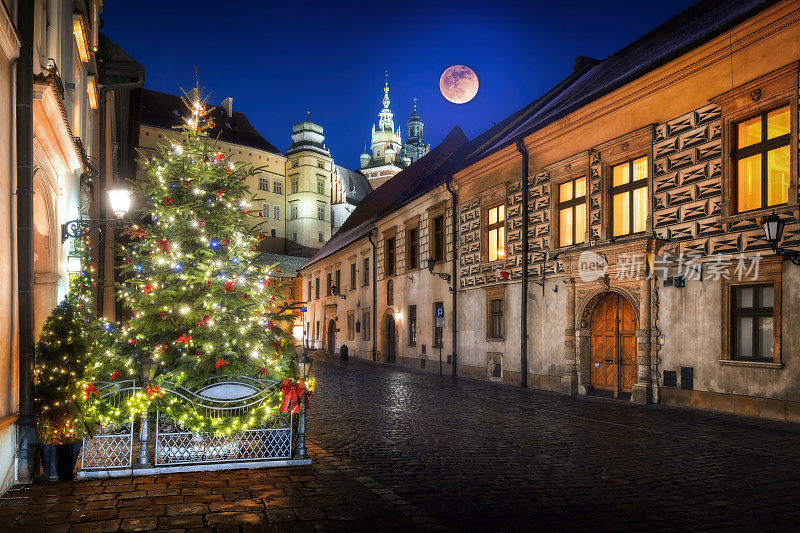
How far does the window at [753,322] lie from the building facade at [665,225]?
3 cm

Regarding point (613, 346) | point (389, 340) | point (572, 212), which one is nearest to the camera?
point (613, 346)

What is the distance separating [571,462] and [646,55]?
13040 mm

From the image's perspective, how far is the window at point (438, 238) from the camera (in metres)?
26.4

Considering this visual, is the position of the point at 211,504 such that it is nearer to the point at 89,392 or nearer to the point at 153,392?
the point at 153,392

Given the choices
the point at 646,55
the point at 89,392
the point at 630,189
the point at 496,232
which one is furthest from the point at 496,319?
the point at 89,392

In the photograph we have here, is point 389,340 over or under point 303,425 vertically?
under

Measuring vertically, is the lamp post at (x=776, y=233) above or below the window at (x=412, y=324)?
above

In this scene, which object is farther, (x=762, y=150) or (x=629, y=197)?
(x=629, y=197)

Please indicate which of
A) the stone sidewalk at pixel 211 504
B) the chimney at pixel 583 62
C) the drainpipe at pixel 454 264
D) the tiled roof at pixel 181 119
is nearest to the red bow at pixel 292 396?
the stone sidewalk at pixel 211 504

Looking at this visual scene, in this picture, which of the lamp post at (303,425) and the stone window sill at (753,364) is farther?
the stone window sill at (753,364)

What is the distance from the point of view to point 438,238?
26.8 metres

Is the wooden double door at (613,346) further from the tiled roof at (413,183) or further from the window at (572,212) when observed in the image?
the tiled roof at (413,183)

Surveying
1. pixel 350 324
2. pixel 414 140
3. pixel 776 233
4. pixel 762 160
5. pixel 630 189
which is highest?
pixel 414 140

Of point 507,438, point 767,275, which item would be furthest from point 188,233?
point 767,275
